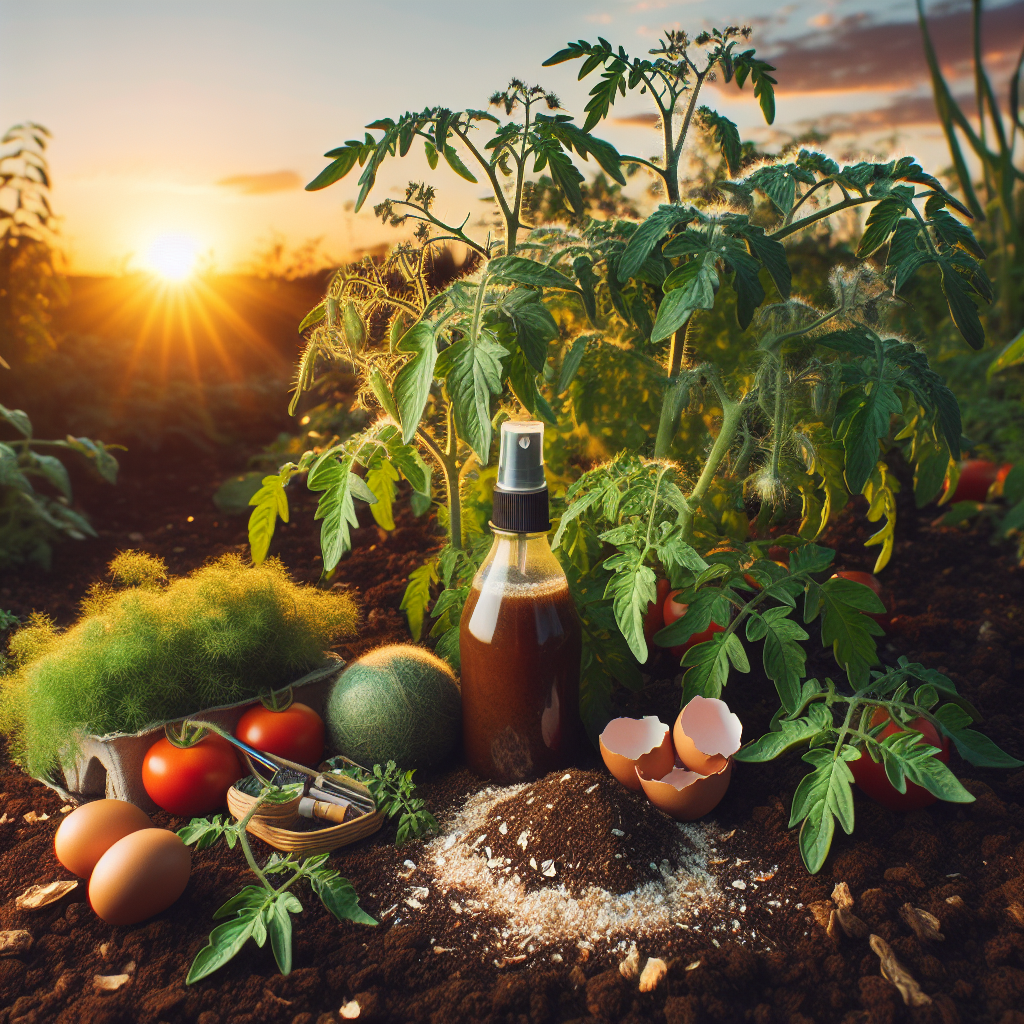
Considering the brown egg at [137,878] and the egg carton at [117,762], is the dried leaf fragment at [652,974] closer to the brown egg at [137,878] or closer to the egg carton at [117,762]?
the brown egg at [137,878]

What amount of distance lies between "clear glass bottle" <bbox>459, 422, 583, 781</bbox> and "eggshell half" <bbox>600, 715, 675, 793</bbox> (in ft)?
0.37

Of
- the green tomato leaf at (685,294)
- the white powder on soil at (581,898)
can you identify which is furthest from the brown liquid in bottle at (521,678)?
the green tomato leaf at (685,294)

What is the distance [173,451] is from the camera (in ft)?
14.5

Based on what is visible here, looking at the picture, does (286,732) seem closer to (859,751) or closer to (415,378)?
(415,378)

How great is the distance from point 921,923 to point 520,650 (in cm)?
81

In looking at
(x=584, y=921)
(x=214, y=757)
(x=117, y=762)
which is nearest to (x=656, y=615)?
(x=584, y=921)

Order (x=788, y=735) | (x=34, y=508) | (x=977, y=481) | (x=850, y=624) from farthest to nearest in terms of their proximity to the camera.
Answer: (x=977, y=481)
(x=34, y=508)
(x=850, y=624)
(x=788, y=735)

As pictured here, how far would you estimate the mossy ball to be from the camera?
5.72 feet

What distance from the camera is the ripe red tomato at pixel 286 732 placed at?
1.77m

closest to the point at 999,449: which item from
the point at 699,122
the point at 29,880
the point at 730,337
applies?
the point at 730,337

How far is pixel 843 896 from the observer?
1.36 metres

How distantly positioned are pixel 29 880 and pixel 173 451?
317 cm

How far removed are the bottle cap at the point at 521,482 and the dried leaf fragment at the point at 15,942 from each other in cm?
108

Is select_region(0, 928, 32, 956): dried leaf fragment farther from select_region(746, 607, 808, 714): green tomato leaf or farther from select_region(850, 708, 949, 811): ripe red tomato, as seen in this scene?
select_region(850, 708, 949, 811): ripe red tomato
